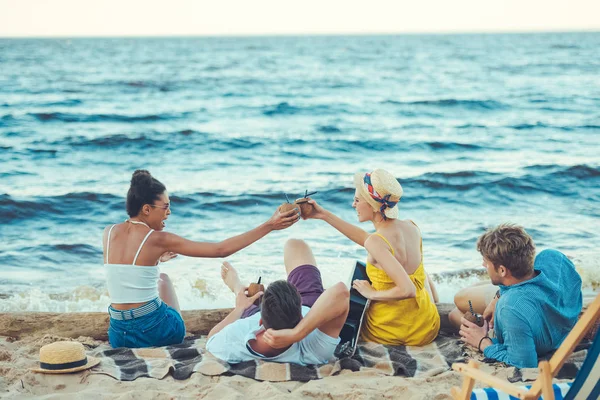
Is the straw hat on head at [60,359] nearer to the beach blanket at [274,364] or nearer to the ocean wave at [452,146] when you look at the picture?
the beach blanket at [274,364]

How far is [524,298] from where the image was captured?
399 centimetres

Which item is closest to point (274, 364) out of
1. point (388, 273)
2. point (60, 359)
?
point (388, 273)

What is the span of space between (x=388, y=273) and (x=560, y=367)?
1.58 meters

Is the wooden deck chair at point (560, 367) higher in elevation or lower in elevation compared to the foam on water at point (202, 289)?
higher

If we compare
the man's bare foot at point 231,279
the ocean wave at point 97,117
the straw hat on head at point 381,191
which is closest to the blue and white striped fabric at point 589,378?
the straw hat on head at point 381,191

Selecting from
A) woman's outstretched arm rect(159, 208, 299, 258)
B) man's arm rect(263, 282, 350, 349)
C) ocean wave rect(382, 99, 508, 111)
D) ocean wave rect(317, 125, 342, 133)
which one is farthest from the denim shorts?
ocean wave rect(382, 99, 508, 111)

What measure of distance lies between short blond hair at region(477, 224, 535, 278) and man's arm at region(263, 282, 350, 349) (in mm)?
890

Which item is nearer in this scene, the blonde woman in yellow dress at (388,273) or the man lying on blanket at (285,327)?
the man lying on blanket at (285,327)

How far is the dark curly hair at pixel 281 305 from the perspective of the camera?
3.84 metres

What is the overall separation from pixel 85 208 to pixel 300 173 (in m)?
4.62

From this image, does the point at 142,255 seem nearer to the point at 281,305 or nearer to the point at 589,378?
the point at 281,305

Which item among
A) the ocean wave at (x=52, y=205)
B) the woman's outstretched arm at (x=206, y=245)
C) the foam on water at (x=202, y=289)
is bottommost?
the foam on water at (x=202, y=289)

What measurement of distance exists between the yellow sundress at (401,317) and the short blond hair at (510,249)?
636 millimetres

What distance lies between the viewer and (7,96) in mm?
24438
